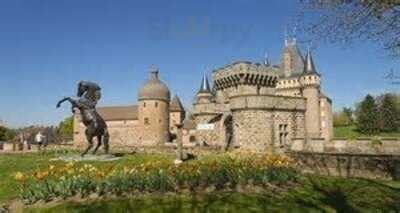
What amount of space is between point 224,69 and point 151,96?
51.1ft

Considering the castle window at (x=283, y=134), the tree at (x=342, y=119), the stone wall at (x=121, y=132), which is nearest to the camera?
the castle window at (x=283, y=134)

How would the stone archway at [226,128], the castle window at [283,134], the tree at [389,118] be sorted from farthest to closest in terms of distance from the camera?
the tree at [389,118] → the stone archway at [226,128] → the castle window at [283,134]

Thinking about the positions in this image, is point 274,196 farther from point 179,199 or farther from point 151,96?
point 151,96

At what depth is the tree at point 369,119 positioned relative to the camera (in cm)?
6700

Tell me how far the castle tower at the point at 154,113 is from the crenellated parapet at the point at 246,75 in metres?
13.7

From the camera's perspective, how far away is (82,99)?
1798 centimetres

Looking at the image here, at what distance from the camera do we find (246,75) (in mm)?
37562

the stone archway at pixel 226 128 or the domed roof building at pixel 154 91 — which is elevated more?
the domed roof building at pixel 154 91

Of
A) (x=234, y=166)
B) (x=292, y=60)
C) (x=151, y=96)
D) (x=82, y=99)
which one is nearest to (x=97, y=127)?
(x=82, y=99)

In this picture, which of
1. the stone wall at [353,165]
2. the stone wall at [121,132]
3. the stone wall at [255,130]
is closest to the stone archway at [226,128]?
the stone wall at [255,130]

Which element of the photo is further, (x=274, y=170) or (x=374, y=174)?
(x=374, y=174)

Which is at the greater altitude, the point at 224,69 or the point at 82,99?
the point at 224,69

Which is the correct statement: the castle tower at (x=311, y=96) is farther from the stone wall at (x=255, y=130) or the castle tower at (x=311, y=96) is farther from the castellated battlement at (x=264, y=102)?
the stone wall at (x=255, y=130)

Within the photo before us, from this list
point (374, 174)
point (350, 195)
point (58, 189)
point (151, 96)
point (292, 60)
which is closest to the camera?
point (58, 189)
